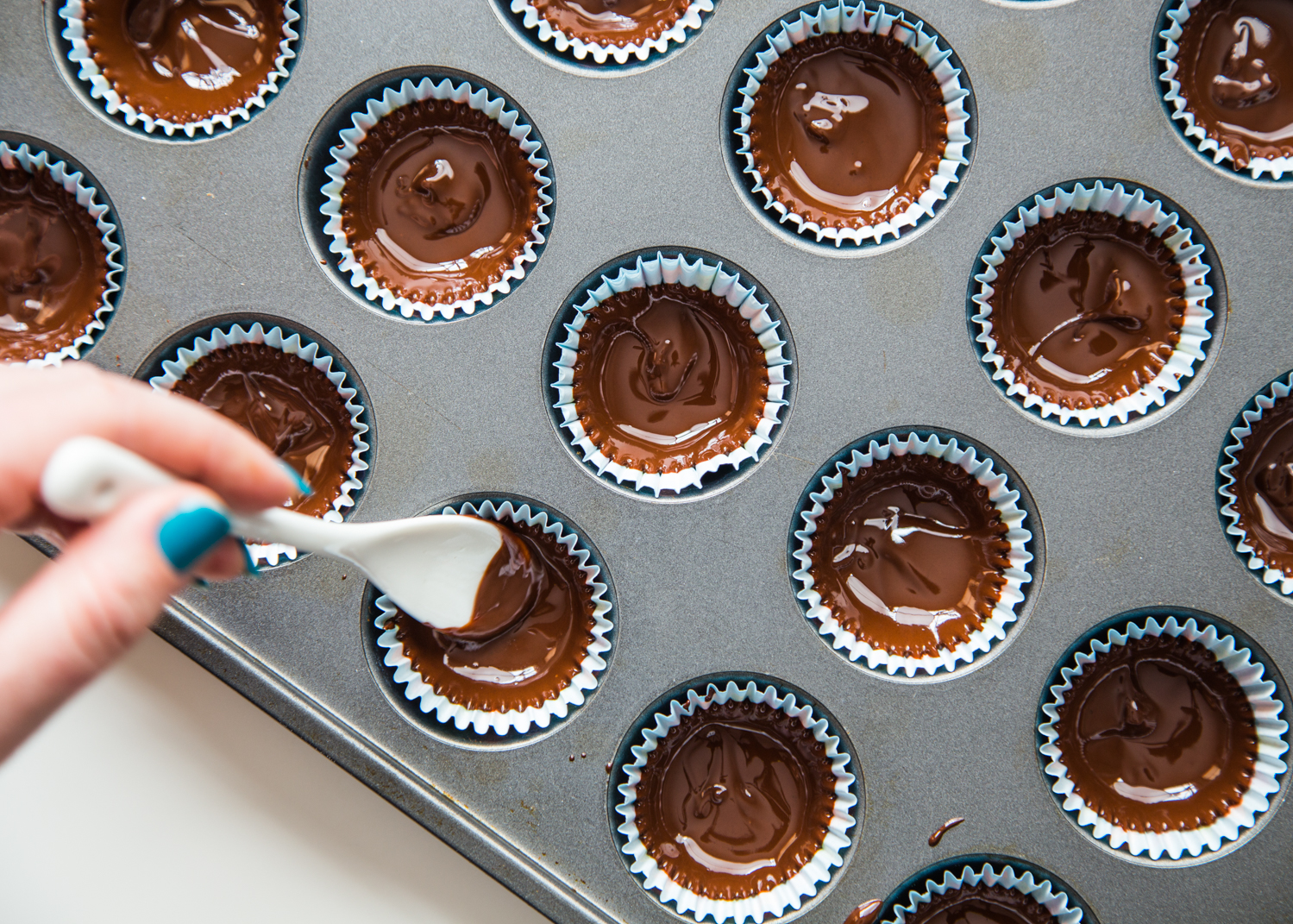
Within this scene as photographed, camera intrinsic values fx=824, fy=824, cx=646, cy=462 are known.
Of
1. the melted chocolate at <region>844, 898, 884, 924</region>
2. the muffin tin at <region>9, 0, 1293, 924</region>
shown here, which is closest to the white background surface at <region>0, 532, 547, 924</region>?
the muffin tin at <region>9, 0, 1293, 924</region>

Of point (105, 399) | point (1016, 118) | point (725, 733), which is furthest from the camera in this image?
point (725, 733)

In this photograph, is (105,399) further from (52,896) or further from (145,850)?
(52,896)

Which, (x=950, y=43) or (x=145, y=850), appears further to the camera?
(x=145, y=850)

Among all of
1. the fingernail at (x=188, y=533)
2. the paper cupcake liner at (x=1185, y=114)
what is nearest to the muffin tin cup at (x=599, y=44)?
the paper cupcake liner at (x=1185, y=114)

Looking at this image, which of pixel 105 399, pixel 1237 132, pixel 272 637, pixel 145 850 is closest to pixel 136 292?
pixel 105 399

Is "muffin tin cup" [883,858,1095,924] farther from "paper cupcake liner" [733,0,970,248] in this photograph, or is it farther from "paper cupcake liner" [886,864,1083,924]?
"paper cupcake liner" [733,0,970,248]

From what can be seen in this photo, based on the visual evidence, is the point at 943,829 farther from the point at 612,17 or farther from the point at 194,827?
the point at 612,17
